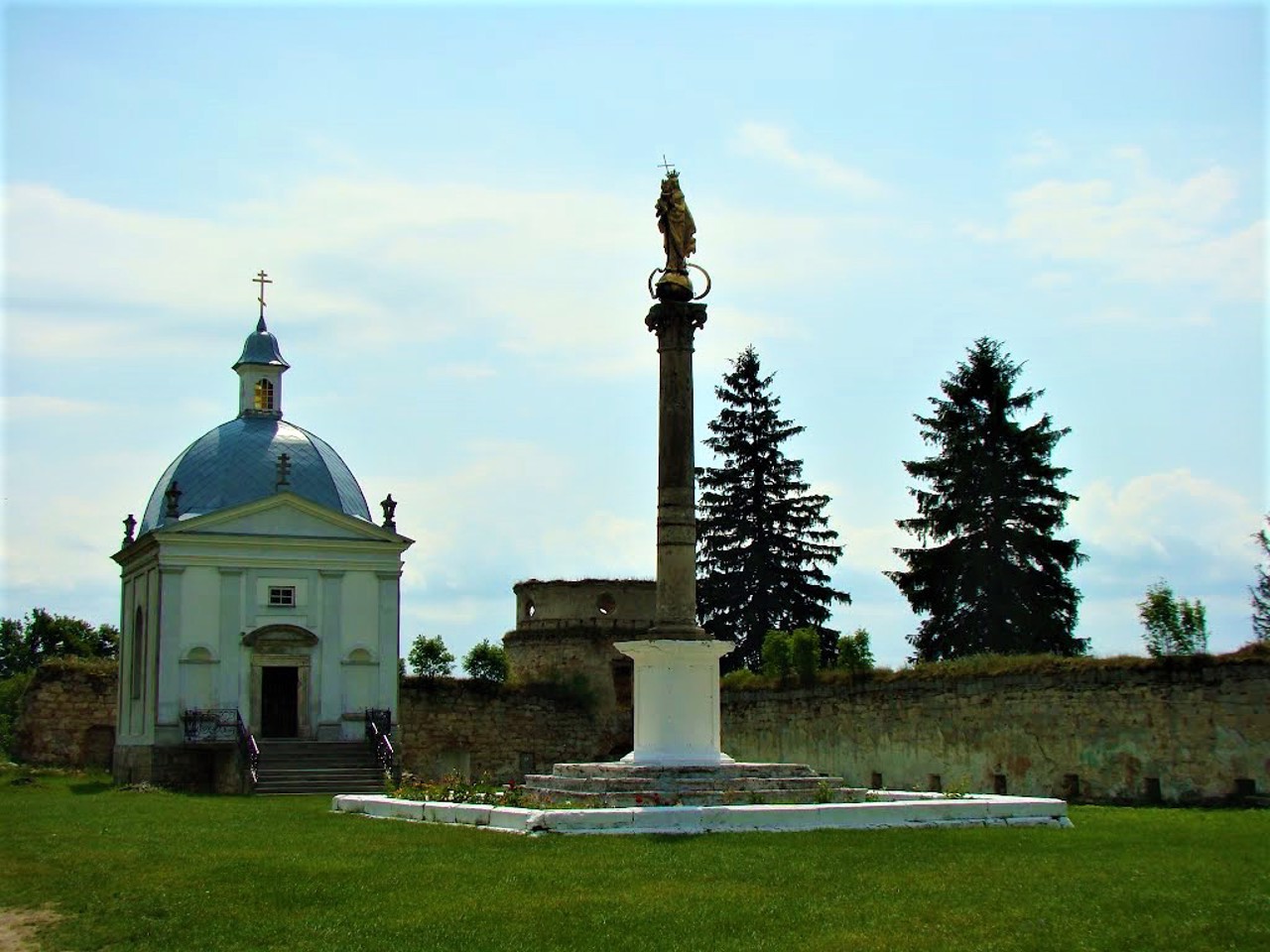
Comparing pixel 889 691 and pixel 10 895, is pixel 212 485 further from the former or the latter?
pixel 10 895

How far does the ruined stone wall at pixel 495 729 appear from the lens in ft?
128

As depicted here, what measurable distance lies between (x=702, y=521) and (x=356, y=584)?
12.6 meters

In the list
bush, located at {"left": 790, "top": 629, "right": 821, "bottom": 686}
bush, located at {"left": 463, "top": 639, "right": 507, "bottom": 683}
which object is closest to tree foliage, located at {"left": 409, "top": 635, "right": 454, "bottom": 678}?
bush, located at {"left": 463, "top": 639, "right": 507, "bottom": 683}

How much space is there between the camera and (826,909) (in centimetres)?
1090

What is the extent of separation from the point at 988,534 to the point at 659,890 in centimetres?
2669

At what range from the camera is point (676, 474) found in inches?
766

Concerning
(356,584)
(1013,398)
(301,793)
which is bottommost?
(301,793)

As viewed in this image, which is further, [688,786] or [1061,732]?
[1061,732]

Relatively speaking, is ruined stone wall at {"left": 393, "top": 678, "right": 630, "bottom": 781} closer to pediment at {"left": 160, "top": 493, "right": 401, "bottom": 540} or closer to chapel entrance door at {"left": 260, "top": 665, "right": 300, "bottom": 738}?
chapel entrance door at {"left": 260, "top": 665, "right": 300, "bottom": 738}

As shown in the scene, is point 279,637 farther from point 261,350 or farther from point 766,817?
point 766,817

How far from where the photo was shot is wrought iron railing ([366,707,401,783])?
106ft

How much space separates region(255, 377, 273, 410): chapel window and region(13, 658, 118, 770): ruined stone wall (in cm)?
737

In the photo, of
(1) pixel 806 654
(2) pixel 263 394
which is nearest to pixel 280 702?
(2) pixel 263 394

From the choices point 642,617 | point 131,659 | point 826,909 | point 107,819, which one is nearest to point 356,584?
point 131,659
